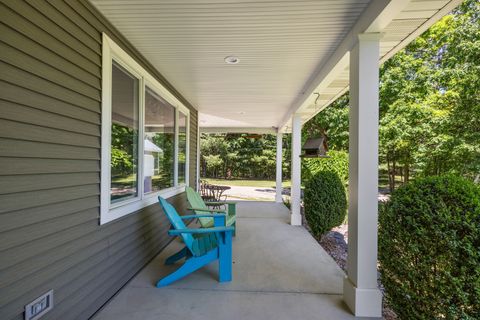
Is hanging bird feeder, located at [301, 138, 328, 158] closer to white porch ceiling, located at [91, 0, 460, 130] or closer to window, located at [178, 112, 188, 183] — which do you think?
white porch ceiling, located at [91, 0, 460, 130]

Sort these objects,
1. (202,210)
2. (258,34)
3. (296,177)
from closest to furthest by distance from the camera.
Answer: (258,34) → (202,210) → (296,177)

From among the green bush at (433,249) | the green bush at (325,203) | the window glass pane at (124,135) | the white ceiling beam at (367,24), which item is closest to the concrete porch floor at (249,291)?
the green bush at (433,249)

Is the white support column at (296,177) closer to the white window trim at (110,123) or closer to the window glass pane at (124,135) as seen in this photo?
the white window trim at (110,123)

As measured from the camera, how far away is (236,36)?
267cm

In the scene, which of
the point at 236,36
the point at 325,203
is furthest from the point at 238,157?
the point at 236,36

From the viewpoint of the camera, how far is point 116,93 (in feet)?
8.73

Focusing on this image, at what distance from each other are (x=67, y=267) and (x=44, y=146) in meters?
0.90

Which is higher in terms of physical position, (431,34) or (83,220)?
(431,34)

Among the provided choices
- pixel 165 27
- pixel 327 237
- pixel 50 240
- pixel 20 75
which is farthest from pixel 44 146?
pixel 327 237

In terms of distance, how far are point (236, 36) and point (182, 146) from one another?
3.19 meters

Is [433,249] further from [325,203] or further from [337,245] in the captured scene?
[337,245]

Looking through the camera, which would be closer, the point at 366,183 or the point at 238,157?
the point at 366,183

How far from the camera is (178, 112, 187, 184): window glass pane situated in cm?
522

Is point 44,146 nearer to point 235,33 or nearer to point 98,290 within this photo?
point 98,290
